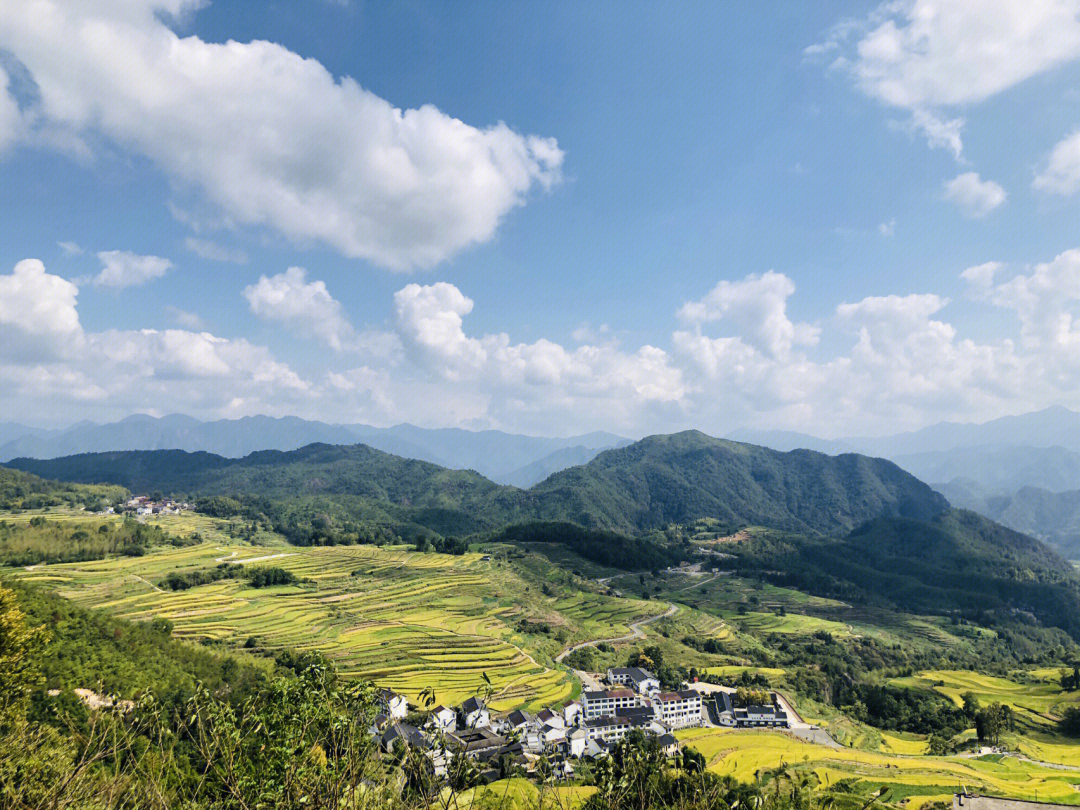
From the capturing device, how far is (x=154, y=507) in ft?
483

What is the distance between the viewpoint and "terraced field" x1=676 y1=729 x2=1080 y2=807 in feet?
114

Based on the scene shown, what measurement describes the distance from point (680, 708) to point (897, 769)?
20.9m

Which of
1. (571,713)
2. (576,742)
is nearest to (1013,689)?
(571,713)

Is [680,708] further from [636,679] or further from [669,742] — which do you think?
[669,742]

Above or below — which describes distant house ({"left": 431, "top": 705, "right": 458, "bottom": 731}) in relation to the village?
above

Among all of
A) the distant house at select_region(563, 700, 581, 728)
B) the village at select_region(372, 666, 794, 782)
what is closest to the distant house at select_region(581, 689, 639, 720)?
the village at select_region(372, 666, 794, 782)

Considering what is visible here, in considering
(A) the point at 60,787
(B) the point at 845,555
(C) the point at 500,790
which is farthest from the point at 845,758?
(B) the point at 845,555

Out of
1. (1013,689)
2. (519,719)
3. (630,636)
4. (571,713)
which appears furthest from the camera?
(630,636)

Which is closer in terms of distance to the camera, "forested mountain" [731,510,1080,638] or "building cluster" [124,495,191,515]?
"forested mountain" [731,510,1080,638]

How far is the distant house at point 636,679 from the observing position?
6078cm

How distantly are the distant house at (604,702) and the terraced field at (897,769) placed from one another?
6.33m

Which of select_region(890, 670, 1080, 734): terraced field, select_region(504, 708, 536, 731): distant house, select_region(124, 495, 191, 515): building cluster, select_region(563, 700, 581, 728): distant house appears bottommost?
select_region(890, 670, 1080, 734): terraced field

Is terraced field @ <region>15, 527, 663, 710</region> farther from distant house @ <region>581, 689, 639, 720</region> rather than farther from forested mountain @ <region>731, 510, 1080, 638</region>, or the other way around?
forested mountain @ <region>731, 510, 1080, 638</region>

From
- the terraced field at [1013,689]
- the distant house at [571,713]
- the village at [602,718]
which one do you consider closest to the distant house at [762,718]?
the village at [602,718]
